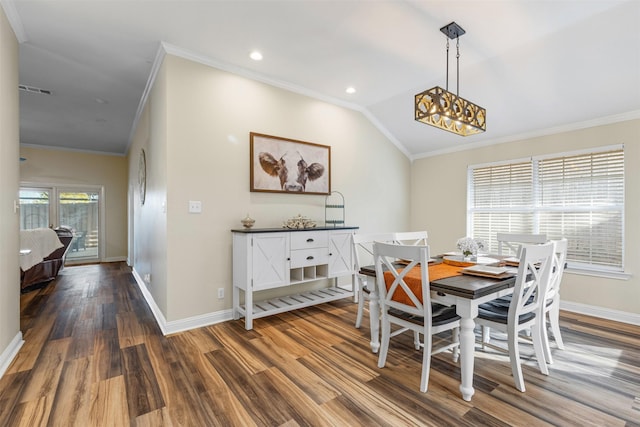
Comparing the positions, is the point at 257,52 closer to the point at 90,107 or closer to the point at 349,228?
the point at 349,228

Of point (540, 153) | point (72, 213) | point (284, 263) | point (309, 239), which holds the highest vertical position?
point (540, 153)

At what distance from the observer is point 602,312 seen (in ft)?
10.9

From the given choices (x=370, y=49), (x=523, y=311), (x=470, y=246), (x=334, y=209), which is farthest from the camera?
(x=334, y=209)

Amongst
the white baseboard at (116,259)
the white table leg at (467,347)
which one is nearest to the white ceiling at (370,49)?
the white table leg at (467,347)

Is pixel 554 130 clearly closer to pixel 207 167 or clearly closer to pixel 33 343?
pixel 207 167

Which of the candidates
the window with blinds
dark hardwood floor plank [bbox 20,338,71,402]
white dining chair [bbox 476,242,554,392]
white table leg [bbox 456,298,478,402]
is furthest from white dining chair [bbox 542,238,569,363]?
dark hardwood floor plank [bbox 20,338,71,402]

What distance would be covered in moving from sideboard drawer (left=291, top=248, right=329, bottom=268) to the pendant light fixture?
1.85 metres

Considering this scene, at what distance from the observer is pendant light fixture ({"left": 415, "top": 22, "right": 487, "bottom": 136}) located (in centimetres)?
228

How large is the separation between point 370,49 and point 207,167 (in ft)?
6.72

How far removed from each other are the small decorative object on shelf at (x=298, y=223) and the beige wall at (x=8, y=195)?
241 centimetres

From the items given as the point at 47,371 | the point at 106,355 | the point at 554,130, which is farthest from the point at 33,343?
the point at 554,130

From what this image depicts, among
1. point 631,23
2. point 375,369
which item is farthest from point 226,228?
point 631,23

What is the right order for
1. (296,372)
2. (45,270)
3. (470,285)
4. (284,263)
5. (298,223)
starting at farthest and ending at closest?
(45,270) → (298,223) → (284,263) → (296,372) → (470,285)

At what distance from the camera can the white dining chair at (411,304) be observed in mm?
1941
